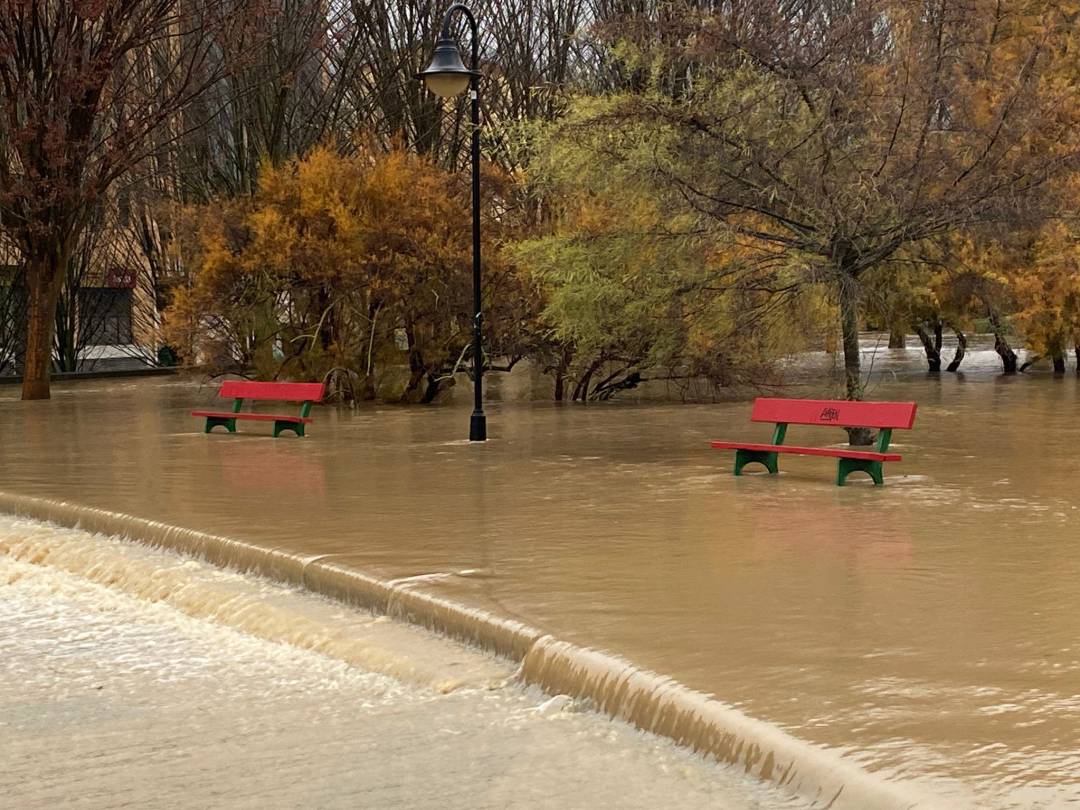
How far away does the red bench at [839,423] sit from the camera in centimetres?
1328

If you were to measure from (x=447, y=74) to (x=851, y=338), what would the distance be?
5.73m

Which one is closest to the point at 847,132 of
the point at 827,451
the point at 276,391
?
the point at 827,451


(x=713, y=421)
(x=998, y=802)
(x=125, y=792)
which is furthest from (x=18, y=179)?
(x=998, y=802)

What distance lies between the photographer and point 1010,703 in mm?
6289

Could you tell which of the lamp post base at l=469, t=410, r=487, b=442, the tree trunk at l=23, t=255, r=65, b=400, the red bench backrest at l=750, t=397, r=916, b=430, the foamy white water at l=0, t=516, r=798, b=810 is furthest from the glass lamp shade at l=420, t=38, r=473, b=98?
the tree trunk at l=23, t=255, r=65, b=400

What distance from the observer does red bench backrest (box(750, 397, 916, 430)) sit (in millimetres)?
13266

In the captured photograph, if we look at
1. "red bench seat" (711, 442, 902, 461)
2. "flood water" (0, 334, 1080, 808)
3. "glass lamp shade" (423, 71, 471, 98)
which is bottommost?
"flood water" (0, 334, 1080, 808)

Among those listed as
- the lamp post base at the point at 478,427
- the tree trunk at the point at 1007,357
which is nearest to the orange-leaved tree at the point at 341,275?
the lamp post base at the point at 478,427

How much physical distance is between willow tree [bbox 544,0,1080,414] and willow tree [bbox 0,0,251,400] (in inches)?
527

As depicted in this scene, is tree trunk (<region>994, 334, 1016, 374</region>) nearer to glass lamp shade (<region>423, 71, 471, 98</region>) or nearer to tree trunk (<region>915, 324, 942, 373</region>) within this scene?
tree trunk (<region>915, 324, 942, 373</region>)

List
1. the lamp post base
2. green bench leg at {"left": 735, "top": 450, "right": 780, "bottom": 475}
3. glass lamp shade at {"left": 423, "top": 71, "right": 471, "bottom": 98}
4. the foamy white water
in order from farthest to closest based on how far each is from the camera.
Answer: the lamp post base, glass lamp shade at {"left": 423, "top": 71, "right": 471, "bottom": 98}, green bench leg at {"left": 735, "top": 450, "right": 780, "bottom": 475}, the foamy white water

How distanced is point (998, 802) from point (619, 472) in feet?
32.7

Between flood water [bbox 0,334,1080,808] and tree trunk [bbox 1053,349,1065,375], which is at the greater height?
tree trunk [bbox 1053,349,1065,375]

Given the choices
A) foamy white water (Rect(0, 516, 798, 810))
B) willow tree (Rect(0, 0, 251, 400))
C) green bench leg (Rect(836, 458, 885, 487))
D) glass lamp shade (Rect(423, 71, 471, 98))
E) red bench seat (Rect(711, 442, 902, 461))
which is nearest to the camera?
foamy white water (Rect(0, 516, 798, 810))
